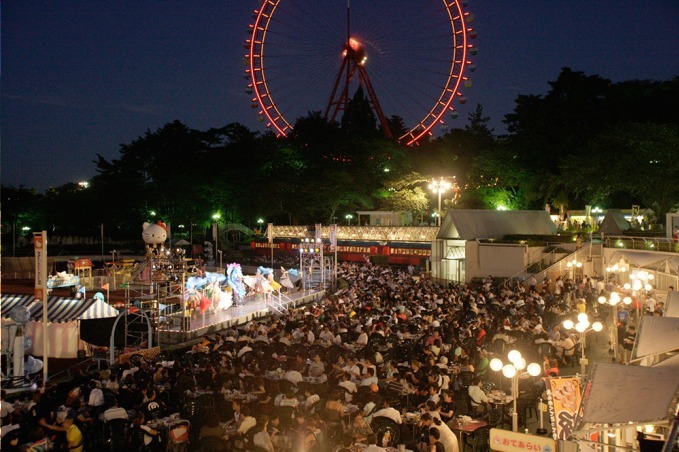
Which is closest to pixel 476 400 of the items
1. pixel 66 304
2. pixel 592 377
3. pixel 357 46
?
pixel 592 377

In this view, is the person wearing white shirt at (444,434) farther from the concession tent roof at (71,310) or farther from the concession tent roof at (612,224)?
the concession tent roof at (612,224)

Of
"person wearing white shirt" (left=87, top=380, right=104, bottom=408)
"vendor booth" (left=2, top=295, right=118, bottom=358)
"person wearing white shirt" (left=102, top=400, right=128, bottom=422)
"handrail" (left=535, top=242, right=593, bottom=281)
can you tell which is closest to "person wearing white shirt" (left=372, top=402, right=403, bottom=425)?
"person wearing white shirt" (left=102, top=400, right=128, bottom=422)

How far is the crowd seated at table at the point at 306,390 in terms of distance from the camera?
25.9 ft

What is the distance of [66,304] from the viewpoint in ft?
50.3

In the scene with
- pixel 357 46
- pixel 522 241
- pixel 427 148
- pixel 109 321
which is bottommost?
pixel 109 321

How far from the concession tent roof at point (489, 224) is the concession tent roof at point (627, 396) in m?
21.6

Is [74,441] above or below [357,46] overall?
below

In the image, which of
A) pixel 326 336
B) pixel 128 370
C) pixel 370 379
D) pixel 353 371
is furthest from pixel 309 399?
pixel 326 336

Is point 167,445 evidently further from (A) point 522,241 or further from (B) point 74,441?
(A) point 522,241

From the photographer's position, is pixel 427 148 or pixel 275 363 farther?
pixel 427 148

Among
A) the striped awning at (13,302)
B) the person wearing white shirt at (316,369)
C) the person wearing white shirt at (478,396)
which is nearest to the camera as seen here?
the person wearing white shirt at (478,396)

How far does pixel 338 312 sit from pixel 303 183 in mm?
28009

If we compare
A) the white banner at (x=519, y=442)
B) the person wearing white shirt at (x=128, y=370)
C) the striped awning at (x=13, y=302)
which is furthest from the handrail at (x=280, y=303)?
the white banner at (x=519, y=442)

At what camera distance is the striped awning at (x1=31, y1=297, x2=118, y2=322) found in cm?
1479
